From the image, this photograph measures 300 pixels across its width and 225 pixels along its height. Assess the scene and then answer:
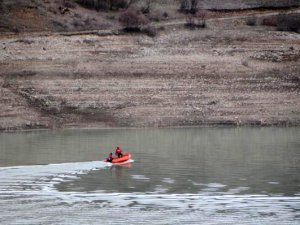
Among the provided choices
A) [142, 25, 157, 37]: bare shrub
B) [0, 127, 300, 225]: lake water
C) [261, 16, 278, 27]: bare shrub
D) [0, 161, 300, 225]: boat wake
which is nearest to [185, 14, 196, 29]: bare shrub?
[142, 25, 157, 37]: bare shrub

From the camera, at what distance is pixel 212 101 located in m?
45.8

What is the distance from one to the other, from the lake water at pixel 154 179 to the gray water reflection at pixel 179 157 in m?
0.03

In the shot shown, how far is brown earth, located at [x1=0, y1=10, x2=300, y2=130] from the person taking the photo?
4412cm

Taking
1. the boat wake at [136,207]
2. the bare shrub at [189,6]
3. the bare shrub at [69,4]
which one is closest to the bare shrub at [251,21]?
the bare shrub at [189,6]

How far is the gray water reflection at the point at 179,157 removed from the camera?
23.8m

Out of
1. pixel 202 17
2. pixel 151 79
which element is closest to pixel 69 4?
pixel 202 17

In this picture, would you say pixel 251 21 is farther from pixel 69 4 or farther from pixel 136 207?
pixel 136 207

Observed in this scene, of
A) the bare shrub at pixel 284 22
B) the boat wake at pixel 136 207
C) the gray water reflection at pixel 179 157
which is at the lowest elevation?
the gray water reflection at pixel 179 157

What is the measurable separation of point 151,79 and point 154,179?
23.3 meters

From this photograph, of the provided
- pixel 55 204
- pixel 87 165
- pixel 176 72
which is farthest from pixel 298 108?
pixel 55 204

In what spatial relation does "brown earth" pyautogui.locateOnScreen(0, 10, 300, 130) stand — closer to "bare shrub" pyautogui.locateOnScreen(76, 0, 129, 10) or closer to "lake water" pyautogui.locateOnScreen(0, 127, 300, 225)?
"lake water" pyautogui.locateOnScreen(0, 127, 300, 225)

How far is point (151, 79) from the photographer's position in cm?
4825

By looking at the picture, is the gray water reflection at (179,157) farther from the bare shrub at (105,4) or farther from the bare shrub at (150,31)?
A: the bare shrub at (105,4)

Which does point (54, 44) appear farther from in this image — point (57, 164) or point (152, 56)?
point (57, 164)
